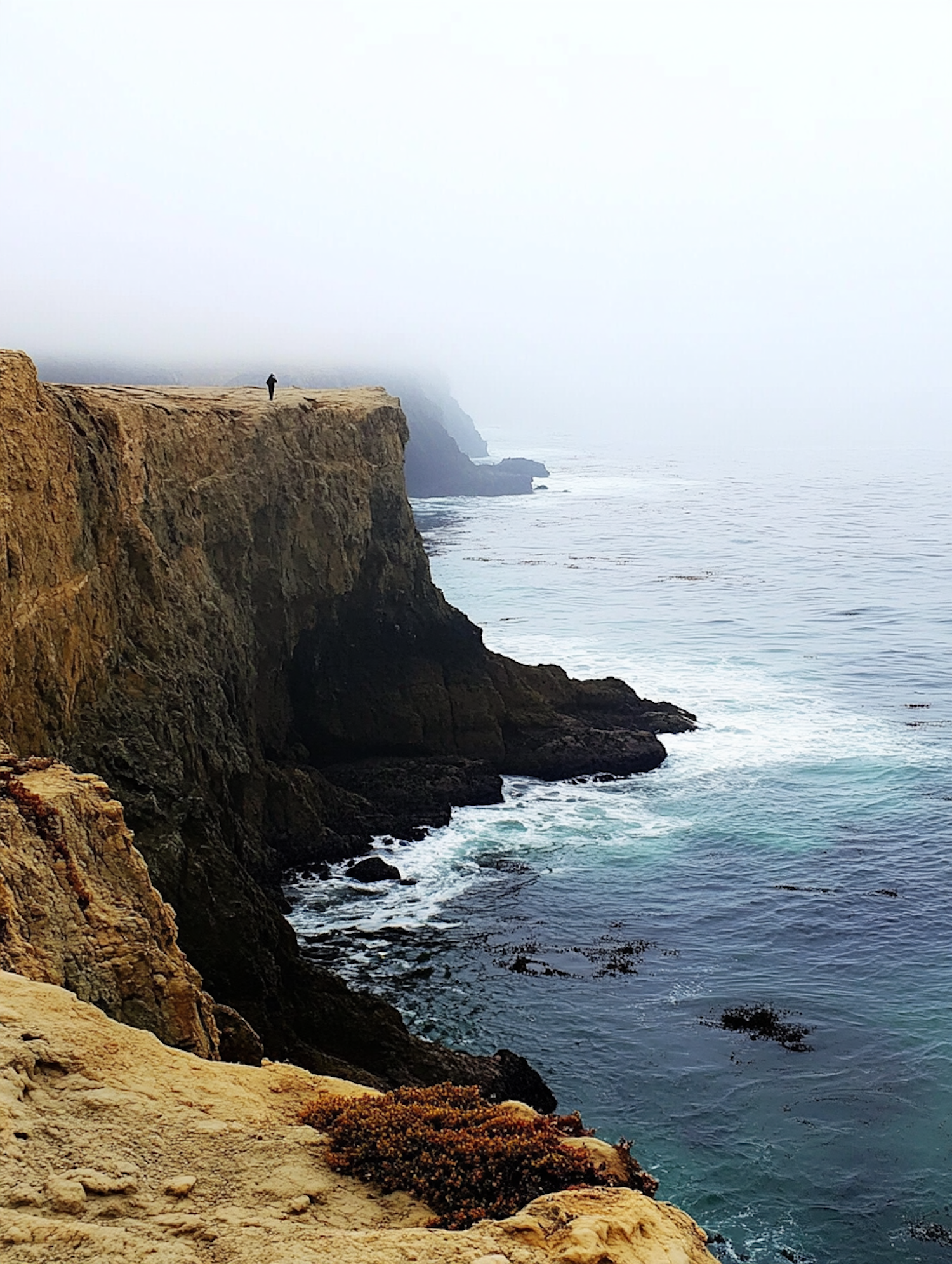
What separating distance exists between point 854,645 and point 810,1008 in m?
39.1

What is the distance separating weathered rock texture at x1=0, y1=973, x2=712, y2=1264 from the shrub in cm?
19

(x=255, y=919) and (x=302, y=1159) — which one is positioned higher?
(x=302, y=1159)

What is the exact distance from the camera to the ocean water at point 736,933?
20.7 metres

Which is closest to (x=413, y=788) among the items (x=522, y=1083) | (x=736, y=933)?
(x=736, y=933)

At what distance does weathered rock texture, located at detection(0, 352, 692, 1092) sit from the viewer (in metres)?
22.1

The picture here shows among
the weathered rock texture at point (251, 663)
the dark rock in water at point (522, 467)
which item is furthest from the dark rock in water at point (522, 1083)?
the dark rock in water at point (522, 467)

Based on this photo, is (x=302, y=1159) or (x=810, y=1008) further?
(x=810, y=1008)

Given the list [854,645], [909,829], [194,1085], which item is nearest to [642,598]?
[854,645]

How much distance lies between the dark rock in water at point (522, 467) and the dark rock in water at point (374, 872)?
13099 cm

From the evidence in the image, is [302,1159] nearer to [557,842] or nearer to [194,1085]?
[194,1085]

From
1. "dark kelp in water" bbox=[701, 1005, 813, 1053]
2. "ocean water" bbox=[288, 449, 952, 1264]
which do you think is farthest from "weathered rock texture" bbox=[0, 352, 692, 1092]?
"dark kelp in water" bbox=[701, 1005, 813, 1053]

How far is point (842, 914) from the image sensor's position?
3077 centimetres

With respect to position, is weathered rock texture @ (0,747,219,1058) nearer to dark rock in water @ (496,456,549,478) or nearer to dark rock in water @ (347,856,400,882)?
dark rock in water @ (347,856,400,882)

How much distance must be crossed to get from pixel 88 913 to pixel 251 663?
21.7 meters
